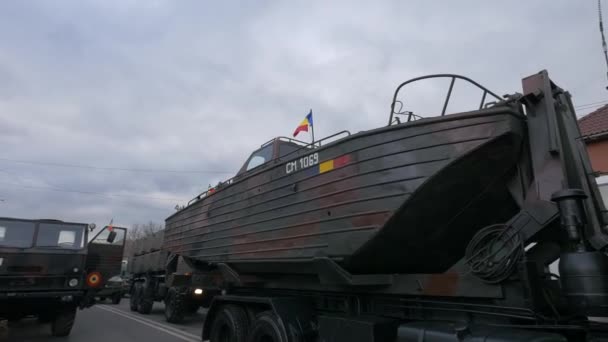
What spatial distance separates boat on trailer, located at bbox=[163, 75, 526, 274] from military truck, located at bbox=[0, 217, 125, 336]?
4880 mm

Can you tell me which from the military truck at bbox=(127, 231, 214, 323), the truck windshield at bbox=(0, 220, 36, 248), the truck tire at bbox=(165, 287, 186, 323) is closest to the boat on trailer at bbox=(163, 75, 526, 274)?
the military truck at bbox=(127, 231, 214, 323)

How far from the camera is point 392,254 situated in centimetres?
423

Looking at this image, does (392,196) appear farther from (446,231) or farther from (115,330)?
(115,330)

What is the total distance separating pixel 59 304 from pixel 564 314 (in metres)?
8.77

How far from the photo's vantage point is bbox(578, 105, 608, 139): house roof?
9.00 metres

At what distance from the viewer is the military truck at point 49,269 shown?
24.9 feet

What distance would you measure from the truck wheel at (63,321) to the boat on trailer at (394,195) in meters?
5.31

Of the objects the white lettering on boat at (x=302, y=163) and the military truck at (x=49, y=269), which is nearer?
the white lettering on boat at (x=302, y=163)

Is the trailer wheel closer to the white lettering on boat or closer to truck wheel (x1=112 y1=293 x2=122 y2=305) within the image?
the white lettering on boat

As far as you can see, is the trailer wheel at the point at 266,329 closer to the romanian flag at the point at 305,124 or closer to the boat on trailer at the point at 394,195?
the boat on trailer at the point at 394,195

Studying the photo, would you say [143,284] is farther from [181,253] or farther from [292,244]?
[292,244]

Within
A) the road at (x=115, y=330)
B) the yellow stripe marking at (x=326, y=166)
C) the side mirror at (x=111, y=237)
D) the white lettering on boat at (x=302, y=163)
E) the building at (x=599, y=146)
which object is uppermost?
the building at (x=599, y=146)

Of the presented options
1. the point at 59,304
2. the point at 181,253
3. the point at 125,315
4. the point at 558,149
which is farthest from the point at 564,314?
the point at 125,315

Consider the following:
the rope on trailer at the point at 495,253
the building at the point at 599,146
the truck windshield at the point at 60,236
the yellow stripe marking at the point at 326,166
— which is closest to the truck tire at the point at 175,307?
the truck windshield at the point at 60,236
